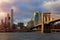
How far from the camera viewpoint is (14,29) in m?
86.0

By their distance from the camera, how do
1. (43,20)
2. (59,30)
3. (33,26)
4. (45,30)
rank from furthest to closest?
(59,30) → (33,26) → (45,30) → (43,20)

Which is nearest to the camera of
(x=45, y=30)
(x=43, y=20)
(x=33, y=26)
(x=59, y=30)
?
(x=43, y=20)

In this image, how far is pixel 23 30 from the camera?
86062mm

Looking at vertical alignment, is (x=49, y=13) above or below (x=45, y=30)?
above

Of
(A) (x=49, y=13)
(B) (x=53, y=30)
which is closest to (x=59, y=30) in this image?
(B) (x=53, y=30)

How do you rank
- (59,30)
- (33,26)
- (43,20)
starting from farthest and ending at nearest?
(59,30), (33,26), (43,20)

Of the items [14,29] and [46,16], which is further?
[14,29]

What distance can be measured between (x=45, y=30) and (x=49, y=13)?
555cm

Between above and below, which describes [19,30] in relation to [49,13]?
below

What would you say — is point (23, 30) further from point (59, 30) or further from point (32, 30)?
point (59, 30)

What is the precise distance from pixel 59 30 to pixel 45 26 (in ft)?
60.5

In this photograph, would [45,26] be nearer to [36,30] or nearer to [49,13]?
[49,13]

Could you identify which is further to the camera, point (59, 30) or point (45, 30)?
point (59, 30)

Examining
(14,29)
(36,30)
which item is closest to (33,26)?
(36,30)
